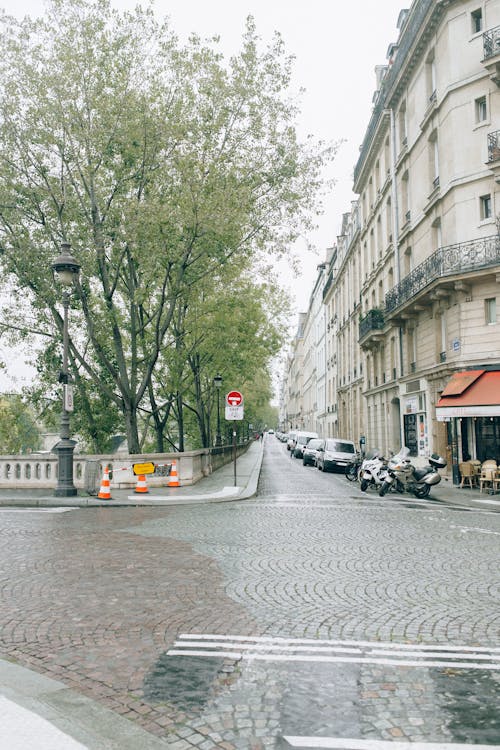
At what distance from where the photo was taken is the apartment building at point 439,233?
20.4 m

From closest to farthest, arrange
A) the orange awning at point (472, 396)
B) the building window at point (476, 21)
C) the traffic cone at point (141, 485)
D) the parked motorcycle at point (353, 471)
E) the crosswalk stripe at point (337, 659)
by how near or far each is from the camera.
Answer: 1. the crosswalk stripe at point (337, 659)
2. the traffic cone at point (141, 485)
3. the orange awning at point (472, 396)
4. the building window at point (476, 21)
5. the parked motorcycle at point (353, 471)

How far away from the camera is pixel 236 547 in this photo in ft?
29.6

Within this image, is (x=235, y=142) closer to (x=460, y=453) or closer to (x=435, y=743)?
(x=460, y=453)

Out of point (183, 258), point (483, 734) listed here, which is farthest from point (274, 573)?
point (183, 258)

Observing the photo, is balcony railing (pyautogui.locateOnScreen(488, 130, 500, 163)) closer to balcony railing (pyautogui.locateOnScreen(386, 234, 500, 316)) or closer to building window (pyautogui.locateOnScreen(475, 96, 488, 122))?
building window (pyautogui.locateOnScreen(475, 96, 488, 122))

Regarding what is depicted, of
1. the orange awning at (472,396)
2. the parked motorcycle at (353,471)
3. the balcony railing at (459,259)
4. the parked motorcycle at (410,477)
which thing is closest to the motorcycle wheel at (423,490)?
the parked motorcycle at (410,477)

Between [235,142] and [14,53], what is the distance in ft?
22.4

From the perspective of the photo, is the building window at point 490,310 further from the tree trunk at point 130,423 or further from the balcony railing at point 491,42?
the tree trunk at point 130,423

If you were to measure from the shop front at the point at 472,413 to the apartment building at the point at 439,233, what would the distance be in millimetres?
38

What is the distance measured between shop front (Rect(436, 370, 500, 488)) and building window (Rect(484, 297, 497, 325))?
1.75m

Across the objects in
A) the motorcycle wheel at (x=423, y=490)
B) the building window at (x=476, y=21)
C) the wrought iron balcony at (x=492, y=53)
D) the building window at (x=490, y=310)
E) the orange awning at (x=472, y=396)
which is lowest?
the motorcycle wheel at (x=423, y=490)

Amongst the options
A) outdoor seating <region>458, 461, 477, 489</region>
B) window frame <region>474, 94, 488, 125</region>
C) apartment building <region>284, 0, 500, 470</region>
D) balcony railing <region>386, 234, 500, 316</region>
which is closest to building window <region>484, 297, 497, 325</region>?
apartment building <region>284, 0, 500, 470</region>

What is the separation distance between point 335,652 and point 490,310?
→ 18.0 meters

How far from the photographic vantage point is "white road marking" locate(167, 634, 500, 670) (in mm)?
4469
